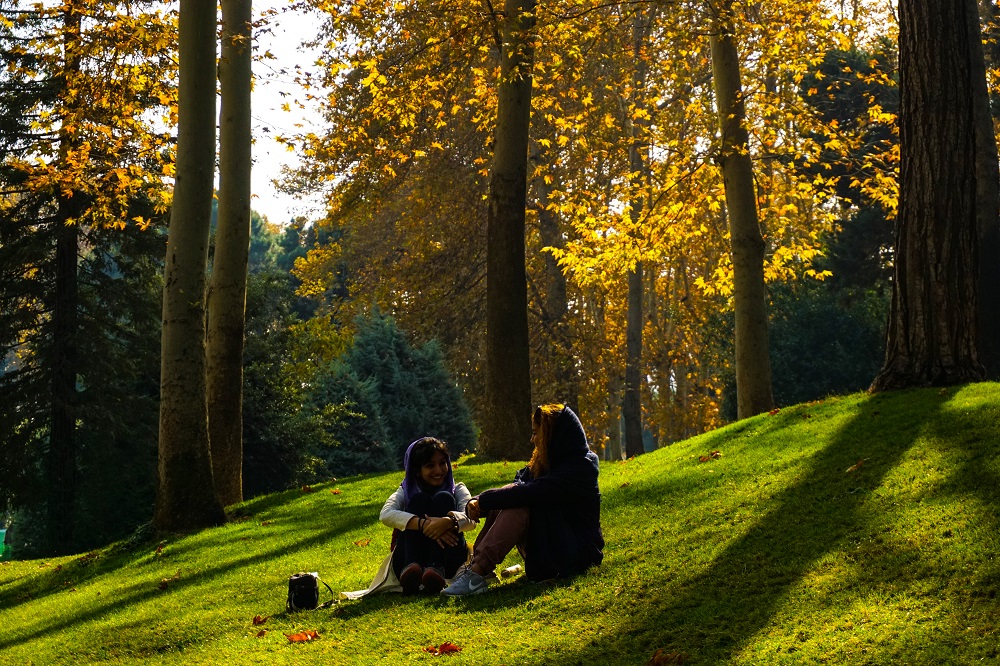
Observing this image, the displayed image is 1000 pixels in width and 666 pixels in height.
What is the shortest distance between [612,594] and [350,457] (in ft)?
70.6

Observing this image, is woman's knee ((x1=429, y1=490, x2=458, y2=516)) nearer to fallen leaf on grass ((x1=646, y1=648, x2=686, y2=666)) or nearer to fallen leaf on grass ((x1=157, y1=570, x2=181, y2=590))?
fallen leaf on grass ((x1=646, y1=648, x2=686, y2=666))

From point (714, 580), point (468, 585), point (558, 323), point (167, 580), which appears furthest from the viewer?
point (558, 323)

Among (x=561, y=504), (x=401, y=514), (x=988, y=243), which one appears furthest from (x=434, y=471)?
(x=988, y=243)

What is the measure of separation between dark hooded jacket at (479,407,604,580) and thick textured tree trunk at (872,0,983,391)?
194 inches

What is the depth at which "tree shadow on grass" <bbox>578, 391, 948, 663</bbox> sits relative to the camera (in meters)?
6.68

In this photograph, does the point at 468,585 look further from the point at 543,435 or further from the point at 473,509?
the point at 543,435

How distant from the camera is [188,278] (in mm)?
14805

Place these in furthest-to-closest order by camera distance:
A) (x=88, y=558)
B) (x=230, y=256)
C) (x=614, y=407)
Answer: (x=614, y=407) → (x=230, y=256) → (x=88, y=558)

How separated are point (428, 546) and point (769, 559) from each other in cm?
277

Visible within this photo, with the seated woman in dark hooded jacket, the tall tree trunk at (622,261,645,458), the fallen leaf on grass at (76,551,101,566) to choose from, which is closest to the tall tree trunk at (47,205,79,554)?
the fallen leaf on grass at (76,551,101,566)

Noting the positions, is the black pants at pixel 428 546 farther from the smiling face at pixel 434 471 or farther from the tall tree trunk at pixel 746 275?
the tall tree trunk at pixel 746 275

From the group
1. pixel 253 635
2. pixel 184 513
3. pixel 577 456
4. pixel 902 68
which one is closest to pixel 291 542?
pixel 184 513

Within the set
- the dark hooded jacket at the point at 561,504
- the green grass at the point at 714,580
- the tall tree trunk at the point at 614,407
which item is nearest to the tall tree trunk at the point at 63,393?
the green grass at the point at 714,580

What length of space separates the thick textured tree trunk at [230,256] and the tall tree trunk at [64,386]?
8032 millimetres
